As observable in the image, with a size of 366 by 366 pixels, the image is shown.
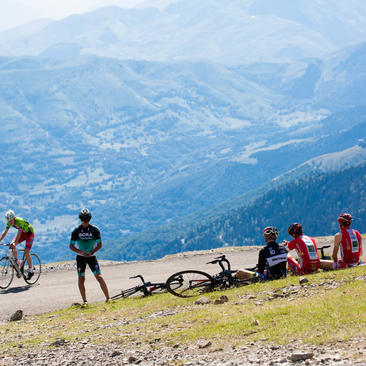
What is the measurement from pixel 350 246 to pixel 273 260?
255cm

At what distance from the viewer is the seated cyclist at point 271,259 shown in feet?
53.4

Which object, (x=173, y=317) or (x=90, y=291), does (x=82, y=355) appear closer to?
(x=173, y=317)

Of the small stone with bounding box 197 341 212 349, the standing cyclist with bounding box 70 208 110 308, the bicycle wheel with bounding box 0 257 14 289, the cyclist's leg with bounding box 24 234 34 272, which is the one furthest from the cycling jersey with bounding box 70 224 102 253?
the small stone with bounding box 197 341 212 349

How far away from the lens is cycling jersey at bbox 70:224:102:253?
58.9ft

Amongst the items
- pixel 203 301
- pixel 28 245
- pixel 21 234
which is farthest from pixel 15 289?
pixel 203 301

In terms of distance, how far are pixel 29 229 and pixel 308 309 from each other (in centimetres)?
1609

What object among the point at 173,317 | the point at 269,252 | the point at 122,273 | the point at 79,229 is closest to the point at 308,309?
the point at 173,317

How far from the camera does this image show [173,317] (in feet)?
44.7

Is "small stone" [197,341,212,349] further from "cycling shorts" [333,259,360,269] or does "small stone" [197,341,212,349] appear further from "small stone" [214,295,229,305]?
"cycling shorts" [333,259,360,269]

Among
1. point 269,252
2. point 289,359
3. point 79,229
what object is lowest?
point 289,359

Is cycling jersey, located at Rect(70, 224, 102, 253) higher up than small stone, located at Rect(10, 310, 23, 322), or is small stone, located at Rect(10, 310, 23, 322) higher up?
cycling jersey, located at Rect(70, 224, 102, 253)

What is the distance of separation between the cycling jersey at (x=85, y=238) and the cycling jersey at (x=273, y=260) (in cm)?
554

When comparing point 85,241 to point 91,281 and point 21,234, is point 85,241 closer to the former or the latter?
point 21,234

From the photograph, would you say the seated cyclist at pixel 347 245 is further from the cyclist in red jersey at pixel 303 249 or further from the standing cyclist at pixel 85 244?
the standing cyclist at pixel 85 244
